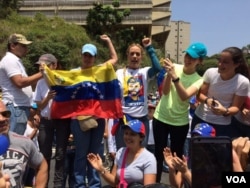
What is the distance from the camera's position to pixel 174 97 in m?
5.25

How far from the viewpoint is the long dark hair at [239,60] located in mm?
4778

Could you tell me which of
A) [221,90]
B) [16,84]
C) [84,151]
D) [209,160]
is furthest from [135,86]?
[209,160]

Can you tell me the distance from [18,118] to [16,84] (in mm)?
351

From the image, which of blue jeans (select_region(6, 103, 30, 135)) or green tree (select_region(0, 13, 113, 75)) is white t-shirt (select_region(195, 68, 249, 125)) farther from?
green tree (select_region(0, 13, 113, 75))

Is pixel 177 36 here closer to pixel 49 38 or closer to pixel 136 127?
pixel 49 38

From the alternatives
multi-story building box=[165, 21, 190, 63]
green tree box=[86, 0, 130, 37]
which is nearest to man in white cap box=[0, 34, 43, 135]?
green tree box=[86, 0, 130, 37]

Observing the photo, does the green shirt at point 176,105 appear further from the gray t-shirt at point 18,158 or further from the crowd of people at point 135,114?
the gray t-shirt at point 18,158

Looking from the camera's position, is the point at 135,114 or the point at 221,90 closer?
the point at 221,90

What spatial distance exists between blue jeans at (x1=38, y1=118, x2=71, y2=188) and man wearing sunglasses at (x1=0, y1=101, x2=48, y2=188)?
1451 mm

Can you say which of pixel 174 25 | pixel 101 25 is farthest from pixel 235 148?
pixel 174 25

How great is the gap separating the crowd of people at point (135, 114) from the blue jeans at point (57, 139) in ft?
0.04

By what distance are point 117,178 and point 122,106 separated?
116cm

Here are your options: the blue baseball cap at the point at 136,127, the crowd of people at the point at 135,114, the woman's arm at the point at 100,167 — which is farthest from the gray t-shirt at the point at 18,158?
the blue baseball cap at the point at 136,127

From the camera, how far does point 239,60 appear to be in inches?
190
